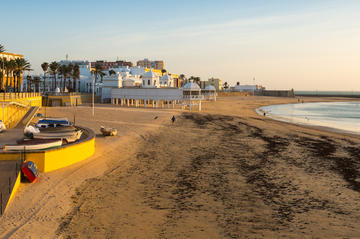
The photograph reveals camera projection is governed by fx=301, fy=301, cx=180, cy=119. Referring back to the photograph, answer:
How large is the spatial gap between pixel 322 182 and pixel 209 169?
21.1ft

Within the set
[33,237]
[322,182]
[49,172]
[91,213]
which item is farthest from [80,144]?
[322,182]

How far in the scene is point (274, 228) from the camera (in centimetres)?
1098

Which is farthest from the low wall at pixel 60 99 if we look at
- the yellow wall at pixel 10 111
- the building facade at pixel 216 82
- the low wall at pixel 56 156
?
the building facade at pixel 216 82

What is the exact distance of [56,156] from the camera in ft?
54.2

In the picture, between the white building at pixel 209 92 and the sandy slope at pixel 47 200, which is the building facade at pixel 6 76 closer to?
the sandy slope at pixel 47 200

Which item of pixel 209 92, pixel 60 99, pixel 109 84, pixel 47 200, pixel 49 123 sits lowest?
pixel 47 200

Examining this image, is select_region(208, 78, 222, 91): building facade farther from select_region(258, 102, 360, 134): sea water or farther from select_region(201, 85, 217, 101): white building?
select_region(258, 102, 360, 134): sea water

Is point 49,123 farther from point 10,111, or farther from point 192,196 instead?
point 192,196

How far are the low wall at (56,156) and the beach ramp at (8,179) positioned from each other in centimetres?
50

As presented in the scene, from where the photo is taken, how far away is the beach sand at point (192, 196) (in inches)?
421

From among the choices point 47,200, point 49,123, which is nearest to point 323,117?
point 49,123

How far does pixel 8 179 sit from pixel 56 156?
3.42m

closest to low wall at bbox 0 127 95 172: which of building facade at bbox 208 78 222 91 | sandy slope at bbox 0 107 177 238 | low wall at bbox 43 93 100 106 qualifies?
sandy slope at bbox 0 107 177 238

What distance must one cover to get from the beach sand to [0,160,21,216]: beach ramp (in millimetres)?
409
